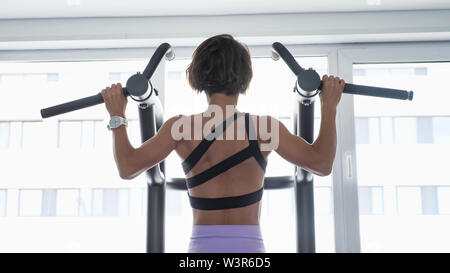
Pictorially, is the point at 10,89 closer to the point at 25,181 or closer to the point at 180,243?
the point at 25,181

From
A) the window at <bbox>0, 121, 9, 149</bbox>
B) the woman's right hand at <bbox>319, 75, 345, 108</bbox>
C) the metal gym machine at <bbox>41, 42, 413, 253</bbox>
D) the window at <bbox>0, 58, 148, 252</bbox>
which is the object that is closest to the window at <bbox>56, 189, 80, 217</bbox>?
the window at <bbox>0, 58, 148, 252</bbox>

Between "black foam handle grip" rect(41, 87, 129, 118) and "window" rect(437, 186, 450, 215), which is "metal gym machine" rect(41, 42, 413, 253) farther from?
"window" rect(437, 186, 450, 215)

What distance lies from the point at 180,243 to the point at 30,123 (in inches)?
40.5

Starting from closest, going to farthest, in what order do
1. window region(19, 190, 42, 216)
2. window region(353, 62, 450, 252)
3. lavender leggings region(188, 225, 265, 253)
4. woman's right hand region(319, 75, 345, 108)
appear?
1. lavender leggings region(188, 225, 265, 253)
2. woman's right hand region(319, 75, 345, 108)
3. window region(353, 62, 450, 252)
4. window region(19, 190, 42, 216)

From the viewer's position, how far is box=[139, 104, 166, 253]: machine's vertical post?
55.2 inches

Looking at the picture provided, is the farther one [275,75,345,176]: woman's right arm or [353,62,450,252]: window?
[353,62,450,252]: window

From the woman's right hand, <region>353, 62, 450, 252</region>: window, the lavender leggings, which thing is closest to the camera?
the lavender leggings

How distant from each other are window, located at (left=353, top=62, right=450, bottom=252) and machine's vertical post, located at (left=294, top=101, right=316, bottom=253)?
2.81ft

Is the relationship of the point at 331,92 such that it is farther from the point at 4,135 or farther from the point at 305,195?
the point at 4,135

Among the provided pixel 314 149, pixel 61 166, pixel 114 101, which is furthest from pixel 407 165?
pixel 61 166

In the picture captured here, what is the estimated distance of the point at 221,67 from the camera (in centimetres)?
129

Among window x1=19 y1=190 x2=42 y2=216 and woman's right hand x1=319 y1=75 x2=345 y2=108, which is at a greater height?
woman's right hand x1=319 y1=75 x2=345 y2=108

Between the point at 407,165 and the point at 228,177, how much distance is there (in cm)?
132
